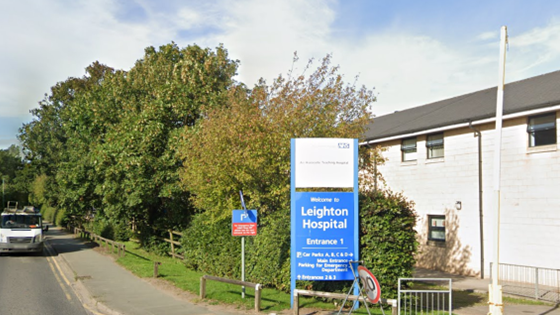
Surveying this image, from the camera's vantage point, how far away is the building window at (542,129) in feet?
51.0

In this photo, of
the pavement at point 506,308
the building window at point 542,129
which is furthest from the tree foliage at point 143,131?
the building window at point 542,129

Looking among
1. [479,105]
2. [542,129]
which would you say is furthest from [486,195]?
[479,105]

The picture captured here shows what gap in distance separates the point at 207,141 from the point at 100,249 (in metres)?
13.9

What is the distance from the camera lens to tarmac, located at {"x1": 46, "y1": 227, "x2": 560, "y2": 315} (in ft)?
33.9

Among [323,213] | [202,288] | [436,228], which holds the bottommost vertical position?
[202,288]

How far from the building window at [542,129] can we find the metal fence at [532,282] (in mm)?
4205

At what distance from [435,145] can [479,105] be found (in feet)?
8.39

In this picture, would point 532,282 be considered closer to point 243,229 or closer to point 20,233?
point 243,229

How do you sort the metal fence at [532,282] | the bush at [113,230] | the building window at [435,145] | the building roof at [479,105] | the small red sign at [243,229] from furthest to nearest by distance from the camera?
the bush at [113,230] < the building window at [435,145] < the building roof at [479,105] < the metal fence at [532,282] < the small red sign at [243,229]

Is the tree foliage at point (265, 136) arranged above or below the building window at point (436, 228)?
above

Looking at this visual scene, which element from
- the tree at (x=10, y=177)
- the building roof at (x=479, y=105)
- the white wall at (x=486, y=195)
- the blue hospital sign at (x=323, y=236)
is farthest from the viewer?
the tree at (x=10, y=177)

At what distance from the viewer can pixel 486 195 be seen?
17.8 metres

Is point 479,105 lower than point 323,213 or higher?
higher

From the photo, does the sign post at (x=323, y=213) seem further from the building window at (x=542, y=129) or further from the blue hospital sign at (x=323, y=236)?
the building window at (x=542, y=129)
